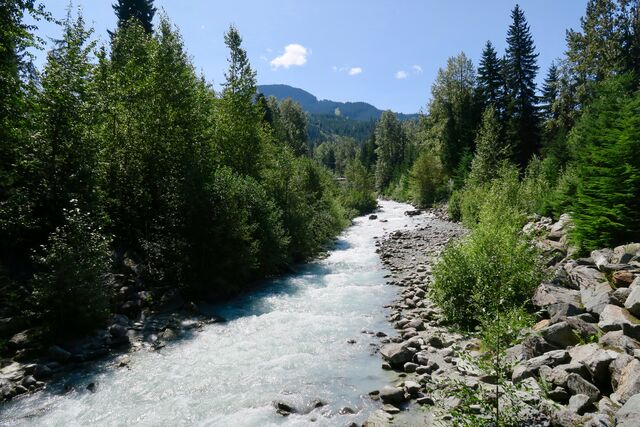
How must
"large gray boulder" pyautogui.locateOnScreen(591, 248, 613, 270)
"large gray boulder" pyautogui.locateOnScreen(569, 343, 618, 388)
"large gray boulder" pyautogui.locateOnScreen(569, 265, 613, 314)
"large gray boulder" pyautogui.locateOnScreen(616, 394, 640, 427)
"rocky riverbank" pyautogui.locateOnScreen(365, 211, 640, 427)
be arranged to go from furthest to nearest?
"large gray boulder" pyautogui.locateOnScreen(591, 248, 613, 270)
"large gray boulder" pyautogui.locateOnScreen(569, 265, 613, 314)
"large gray boulder" pyautogui.locateOnScreen(569, 343, 618, 388)
"rocky riverbank" pyautogui.locateOnScreen(365, 211, 640, 427)
"large gray boulder" pyautogui.locateOnScreen(616, 394, 640, 427)

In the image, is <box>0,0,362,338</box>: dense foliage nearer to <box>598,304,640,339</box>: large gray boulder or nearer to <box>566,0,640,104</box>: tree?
<box>598,304,640,339</box>: large gray boulder

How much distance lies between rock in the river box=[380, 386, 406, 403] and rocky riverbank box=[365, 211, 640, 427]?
20mm

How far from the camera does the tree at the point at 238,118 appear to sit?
25.5 meters

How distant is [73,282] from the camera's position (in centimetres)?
1141

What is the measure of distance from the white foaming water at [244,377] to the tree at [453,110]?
43845 mm

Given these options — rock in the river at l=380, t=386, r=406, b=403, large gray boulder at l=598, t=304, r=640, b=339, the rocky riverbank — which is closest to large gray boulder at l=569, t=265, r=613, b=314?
the rocky riverbank

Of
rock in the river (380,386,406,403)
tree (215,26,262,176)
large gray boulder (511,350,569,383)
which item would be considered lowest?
rock in the river (380,386,406,403)

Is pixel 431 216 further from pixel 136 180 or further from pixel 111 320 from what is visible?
pixel 111 320

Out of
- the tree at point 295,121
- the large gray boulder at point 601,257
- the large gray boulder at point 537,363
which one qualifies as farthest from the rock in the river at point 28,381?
the tree at point 295,121

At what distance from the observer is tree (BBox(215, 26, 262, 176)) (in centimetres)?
2547

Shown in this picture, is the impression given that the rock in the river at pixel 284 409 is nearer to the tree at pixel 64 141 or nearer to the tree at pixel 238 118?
the tree at pixel 64 141

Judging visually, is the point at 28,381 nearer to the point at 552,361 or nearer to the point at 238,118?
the point at 552,361

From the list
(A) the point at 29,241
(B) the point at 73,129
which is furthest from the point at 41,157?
(A) the point at 29,241

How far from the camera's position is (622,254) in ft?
35.9
